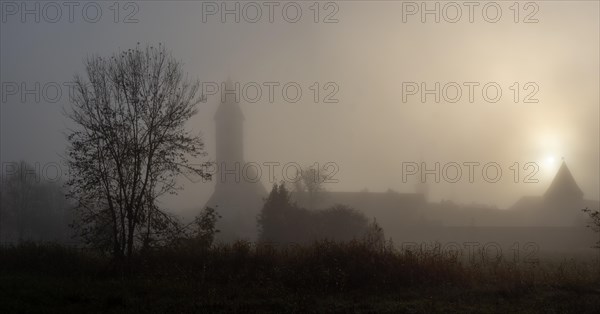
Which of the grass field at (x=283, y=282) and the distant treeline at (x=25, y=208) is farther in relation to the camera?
the distant treeline at (x=25, y=208)

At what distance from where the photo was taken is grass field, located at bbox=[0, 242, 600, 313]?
37.0ft

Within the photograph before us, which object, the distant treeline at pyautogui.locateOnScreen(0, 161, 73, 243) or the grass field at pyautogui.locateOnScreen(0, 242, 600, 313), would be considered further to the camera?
the distant treeline at pyautogui.locateOnScreen(0, 161, 73, 243)

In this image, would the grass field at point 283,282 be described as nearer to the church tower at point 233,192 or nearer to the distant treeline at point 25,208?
the church tower at point 233,192

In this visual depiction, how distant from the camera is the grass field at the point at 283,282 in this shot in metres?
11.3

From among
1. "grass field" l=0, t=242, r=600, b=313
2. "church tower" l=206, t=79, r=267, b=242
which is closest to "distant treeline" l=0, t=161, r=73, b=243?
"church tower" l=206, t=79, r=267, b=242

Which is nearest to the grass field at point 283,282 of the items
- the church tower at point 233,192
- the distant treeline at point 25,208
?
the church tower at point 233,192

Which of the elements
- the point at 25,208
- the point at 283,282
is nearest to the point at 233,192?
the point at 25,208

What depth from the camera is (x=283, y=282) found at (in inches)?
544

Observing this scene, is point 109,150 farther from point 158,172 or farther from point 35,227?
point 35,227

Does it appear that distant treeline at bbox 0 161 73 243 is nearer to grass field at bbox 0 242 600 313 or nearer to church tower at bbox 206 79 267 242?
church tower at bbox 206 79 267 242

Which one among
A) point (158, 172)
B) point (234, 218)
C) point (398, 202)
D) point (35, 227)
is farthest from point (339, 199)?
point (158, 172)

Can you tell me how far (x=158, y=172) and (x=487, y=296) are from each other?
491 inches

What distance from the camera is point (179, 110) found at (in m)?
19.2

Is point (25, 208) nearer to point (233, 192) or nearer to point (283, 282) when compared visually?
point (233, 192)
